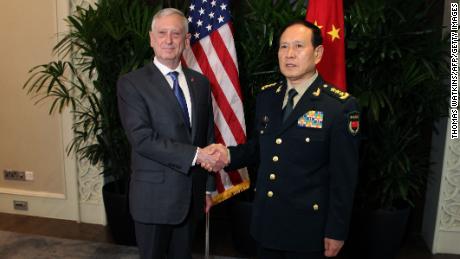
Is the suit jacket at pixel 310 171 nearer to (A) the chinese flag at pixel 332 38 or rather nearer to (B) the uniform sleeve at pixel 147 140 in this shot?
(B) the uniform sleeve at pixel 147 140

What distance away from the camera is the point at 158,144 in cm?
173

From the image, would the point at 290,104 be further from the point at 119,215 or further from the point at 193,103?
the point at 119,215

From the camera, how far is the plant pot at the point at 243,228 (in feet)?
9.71

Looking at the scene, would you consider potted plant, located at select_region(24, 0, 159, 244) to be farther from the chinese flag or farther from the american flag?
the chinese flag

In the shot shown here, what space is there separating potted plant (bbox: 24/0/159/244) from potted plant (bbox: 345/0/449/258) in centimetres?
150

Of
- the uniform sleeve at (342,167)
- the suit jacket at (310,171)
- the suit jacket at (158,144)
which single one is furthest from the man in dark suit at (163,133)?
the uniform sleeve at (342,167)

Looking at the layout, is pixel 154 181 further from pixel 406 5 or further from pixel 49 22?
pixel 49 22

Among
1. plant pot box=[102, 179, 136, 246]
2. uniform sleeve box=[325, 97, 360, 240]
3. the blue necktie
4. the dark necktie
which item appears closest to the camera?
uniform sleeve box=[325, 97, 360, 240]

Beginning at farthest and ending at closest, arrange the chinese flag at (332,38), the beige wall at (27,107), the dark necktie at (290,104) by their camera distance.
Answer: the beige wall at (27,107) → the chinese flag at (332,38) → the dark necktie at (290,104)

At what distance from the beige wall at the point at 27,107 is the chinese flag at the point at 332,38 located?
7.17ft

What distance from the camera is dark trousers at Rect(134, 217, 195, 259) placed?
1.90m

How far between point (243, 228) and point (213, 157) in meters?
1.36

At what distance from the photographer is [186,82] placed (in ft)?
6.26

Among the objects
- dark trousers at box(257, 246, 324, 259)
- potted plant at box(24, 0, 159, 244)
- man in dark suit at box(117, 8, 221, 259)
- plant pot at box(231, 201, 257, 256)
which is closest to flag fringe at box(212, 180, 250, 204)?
plant pot at box(231, 201, 257, 256)
